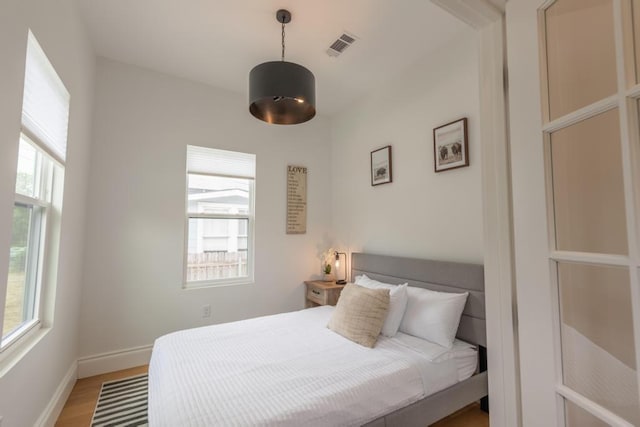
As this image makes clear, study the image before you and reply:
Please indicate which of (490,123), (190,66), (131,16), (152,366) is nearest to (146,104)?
(190,66)

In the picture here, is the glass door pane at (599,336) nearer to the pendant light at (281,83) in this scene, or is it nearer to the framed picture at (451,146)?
the pendant light at (281,83)

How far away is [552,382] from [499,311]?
0.25 metres

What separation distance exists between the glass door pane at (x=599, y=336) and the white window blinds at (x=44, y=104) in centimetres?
234

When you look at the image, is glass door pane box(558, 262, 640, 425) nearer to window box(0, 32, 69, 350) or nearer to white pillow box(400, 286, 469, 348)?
white pillow box(400, 286, 469, 348)

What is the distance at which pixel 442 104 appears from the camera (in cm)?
256

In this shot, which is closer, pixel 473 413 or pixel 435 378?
pixel 435 378

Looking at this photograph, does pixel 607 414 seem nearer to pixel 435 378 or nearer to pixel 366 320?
pixel 435 378

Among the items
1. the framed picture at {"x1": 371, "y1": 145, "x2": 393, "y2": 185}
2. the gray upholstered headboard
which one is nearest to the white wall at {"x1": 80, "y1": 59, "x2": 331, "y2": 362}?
the framed picture at {"x1": 371, "y1": 145, "x2": 393, "y2": 185}

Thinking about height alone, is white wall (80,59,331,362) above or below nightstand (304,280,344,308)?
above

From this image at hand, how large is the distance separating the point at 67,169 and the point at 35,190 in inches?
13.2

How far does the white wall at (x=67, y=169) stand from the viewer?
1239 mm

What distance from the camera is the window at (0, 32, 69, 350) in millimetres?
1539

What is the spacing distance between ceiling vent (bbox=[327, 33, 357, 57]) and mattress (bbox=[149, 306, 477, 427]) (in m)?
2.40

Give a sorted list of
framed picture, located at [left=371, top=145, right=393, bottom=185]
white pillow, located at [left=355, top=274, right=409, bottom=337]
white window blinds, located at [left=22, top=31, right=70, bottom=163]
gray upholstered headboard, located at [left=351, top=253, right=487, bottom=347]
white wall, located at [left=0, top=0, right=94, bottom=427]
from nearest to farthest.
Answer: white wall, located at [left=0, top=0, right=94, bottom=427], white window blinds, located at [left=22, top=31, right=70, bottom=163], gray upholstered headboard, located at [left=351, top=253, right=487, bottom=347], white pillow, located at [left=355, top=274, right=409, bottom=337], framed picture, located at [left=371, top=145, right=393, bottom=185]
